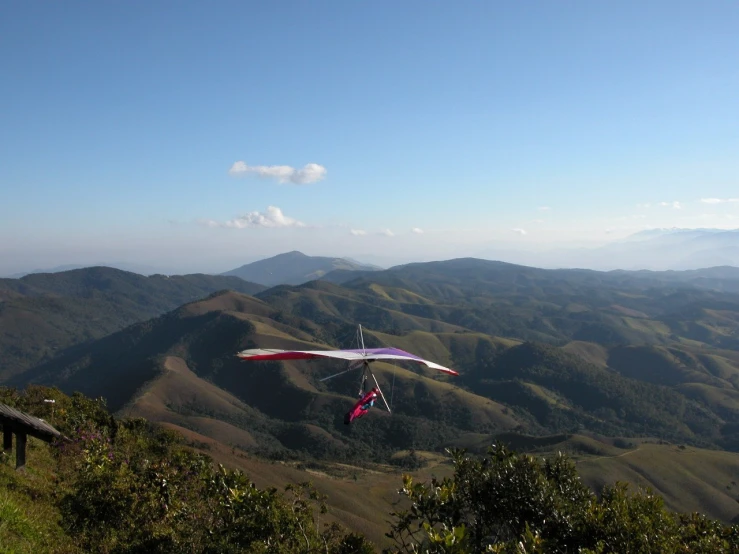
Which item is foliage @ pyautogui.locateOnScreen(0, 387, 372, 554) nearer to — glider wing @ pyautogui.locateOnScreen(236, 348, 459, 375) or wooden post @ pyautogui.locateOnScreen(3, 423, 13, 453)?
wooden post @ pyautogui.locateOnScreen(3, 423, 13, 453)

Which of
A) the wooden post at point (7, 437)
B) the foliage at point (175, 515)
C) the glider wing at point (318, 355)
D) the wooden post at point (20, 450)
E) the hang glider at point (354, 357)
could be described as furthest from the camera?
the hang glider at point (354, 357)

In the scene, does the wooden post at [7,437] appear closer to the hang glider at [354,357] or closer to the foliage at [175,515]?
the foliage at [175,515]

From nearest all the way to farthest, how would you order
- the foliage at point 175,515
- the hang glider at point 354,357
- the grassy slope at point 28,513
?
the grassy slope at point 28,513 → the foliage at point 175,515 → the hang glider at point 354,357

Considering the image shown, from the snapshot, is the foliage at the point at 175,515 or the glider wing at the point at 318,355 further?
the glider wing at the point at 318,355

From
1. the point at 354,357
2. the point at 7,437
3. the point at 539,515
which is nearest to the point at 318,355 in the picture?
the point at 354,357

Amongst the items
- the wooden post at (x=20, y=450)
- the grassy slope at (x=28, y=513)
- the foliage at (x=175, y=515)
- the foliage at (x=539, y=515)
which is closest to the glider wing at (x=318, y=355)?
the foliage at (x=175, y=515)

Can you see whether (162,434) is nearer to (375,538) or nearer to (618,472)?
(375,538)

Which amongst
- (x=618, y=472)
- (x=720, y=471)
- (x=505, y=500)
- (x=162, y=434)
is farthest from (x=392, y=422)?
(x=505, y=500)

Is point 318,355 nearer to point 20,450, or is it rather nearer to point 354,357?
point 354,357

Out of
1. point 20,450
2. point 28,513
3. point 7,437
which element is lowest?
point 28,513
